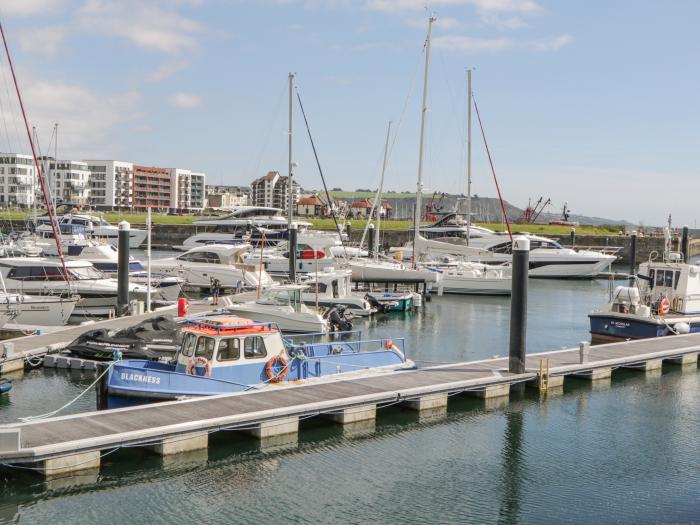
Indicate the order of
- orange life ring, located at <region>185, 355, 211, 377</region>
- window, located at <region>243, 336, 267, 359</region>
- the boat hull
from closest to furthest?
1. orange life ring, located at <region>185, 355, 211, 377</region>
2. window, located at <region>243, 336, 267, 359</region>
3. the boat hull

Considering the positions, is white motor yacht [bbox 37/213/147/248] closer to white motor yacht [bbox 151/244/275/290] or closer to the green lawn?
white motor yacht [bbox 151/244/275/290]

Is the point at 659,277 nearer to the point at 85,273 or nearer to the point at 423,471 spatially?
the point at 423,471

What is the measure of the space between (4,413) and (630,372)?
65.3 ft

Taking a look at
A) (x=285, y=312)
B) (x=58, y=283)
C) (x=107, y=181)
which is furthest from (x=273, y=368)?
(x=107, y=181)

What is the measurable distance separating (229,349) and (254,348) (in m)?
0.70

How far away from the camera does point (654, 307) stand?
33.5 meters

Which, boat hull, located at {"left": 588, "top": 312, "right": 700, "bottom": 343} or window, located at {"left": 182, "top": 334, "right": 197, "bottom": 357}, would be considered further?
boat hull, located at {"left": 588, "top": 312, "right": 700, "bottom": 343}

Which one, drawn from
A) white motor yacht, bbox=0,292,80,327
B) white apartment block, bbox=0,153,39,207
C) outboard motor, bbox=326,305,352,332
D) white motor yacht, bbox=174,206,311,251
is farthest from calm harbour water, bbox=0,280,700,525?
white apartment block, bbox=0,153,39,207

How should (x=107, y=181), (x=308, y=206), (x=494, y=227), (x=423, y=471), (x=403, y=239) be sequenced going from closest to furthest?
(x=423, y=471) < (x=403, y=239) < (x=494, y=227) < (x=107, y=181) < (x=308, y=206)

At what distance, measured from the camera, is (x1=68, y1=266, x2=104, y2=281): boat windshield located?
38.8 meters

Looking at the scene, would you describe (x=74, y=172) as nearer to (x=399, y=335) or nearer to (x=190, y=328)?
(x=399, y=335)

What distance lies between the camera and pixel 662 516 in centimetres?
1541

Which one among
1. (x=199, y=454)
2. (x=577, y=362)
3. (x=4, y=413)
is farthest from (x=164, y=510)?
(x=577, y=362)

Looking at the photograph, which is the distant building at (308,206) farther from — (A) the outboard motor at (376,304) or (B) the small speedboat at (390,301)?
(A) the outboard motor at (376,304)
